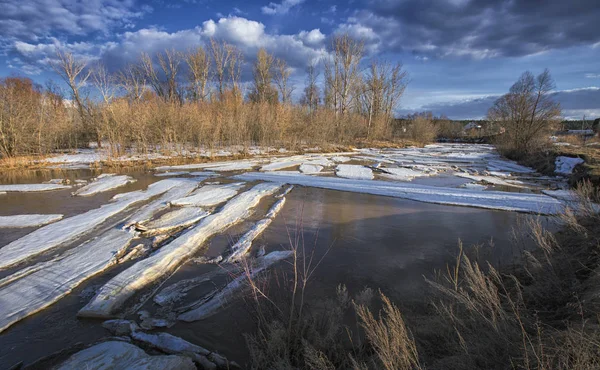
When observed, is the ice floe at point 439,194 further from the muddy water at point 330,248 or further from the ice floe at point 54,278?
the ice floe at point 54,278

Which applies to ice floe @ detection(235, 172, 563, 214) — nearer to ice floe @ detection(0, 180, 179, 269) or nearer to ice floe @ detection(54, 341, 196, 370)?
ice floe @ detection(0, 180, 179, 269)

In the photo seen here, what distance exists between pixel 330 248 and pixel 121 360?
3.59 m

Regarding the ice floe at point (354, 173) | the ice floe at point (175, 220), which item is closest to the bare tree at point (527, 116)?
the ice floe at point (354, 173)

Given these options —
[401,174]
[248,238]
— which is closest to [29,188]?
[248,238]

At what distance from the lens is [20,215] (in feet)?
22.7

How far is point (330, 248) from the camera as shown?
5.36 m

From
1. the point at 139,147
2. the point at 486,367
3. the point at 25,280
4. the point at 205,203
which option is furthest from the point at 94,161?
the point at 486,367

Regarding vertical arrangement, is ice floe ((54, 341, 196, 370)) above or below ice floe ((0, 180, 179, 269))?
below

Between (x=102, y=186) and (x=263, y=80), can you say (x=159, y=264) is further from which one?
(x=263, y=80)

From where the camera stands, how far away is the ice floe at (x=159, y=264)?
3.48 m

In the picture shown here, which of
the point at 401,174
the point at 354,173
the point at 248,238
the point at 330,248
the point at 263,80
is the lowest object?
the point at 330,248

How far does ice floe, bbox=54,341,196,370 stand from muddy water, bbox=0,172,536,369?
1.18ft

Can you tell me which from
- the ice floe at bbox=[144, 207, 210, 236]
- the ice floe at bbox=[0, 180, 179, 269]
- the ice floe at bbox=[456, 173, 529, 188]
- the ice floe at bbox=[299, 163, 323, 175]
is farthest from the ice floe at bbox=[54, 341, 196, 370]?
the ice floe at bbox=[456, 173, 529, 188]

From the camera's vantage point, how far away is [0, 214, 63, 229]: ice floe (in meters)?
6.25
